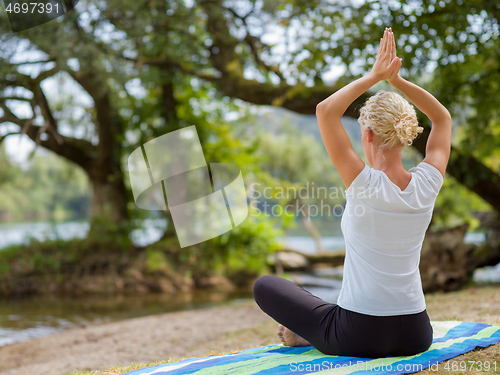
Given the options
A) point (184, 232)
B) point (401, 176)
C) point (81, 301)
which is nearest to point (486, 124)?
point (401, 176)

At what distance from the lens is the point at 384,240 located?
202 cm

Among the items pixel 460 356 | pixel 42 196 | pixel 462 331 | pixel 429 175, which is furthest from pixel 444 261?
pixel 42 196

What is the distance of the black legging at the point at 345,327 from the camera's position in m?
2.12

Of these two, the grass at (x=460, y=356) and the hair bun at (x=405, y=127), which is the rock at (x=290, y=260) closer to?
the grass at (x=460, y=356)

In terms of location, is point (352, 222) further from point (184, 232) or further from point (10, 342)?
point (184, 232)

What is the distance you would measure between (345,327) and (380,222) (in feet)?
1.90

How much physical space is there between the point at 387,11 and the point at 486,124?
2636 mm

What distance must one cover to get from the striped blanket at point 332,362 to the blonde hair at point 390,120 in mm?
1079

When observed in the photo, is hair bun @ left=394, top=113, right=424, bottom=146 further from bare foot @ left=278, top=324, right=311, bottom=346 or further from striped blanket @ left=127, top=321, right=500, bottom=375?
bare foot @ left=278, top=324, right=311, bottom=346

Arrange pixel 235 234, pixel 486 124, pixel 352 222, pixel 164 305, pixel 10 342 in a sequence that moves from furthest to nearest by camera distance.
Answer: pixel 235 234, pixel 164 305, pixel 486 124, pixel 10 342, pixel 352 222

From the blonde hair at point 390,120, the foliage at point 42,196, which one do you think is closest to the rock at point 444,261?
the blonde hair at point 390,120

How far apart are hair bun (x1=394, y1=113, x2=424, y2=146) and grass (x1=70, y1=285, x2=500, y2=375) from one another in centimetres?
115

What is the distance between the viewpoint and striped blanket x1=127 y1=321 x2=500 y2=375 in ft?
6.93

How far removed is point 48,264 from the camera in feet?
33.9
